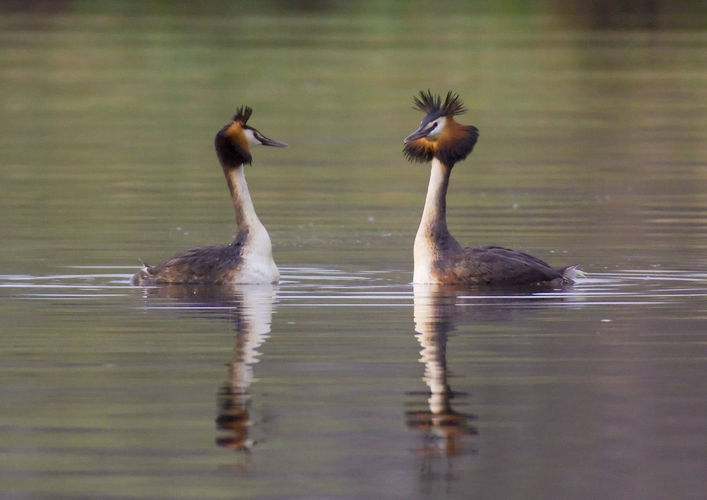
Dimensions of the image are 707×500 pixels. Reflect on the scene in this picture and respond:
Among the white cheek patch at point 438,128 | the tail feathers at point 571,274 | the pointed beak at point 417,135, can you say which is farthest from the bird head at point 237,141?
the tail feathers at point 571,274

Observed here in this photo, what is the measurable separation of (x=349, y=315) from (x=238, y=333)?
1055 mm

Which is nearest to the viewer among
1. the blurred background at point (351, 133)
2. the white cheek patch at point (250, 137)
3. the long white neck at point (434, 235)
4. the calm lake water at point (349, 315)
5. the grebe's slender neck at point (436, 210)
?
the calm lake water at point (349, 315)

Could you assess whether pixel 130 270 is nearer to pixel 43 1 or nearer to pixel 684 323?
pixel 684 323

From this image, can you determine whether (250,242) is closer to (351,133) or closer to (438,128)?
(438,128)

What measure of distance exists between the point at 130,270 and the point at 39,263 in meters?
0.78

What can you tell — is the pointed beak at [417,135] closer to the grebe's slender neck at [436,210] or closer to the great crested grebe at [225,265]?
the grebe's slender neck at [436,210]

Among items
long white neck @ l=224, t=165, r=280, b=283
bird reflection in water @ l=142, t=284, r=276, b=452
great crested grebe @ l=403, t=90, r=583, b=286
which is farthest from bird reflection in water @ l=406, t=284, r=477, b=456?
long white neck @ l=224, t=165, r=280, b=283

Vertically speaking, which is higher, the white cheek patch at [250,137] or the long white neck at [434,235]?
the white cheek patch at [250,137]

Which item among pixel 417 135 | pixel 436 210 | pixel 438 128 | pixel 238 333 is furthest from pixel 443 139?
pixel 238 333

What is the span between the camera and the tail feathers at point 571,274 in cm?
1507

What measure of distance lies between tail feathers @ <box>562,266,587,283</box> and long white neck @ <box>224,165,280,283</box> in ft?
7.29

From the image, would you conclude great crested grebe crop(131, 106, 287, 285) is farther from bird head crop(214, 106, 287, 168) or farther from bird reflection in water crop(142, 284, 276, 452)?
bird head crop(214, 106, 287, 168)

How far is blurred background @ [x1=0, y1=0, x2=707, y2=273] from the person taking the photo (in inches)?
711

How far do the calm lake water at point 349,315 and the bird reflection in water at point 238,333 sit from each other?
3 centimetres
